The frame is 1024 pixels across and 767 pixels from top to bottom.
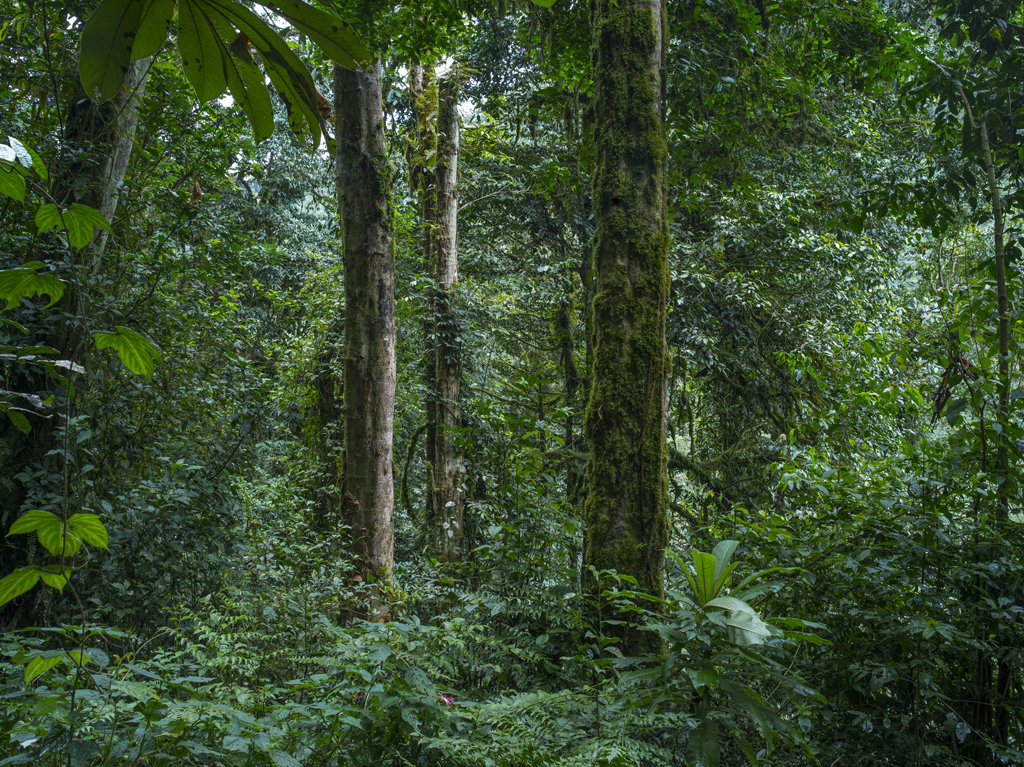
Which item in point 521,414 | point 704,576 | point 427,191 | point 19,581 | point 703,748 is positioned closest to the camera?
point 19,581

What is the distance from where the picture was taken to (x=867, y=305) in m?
6.79

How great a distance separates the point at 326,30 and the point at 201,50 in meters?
0.16

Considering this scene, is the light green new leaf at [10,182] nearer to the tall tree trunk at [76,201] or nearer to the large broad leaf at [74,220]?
the large broad leaf at [74,220]

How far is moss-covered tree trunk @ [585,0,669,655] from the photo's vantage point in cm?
257

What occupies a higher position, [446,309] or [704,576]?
[446,309]

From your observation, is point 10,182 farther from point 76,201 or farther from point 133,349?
point 76,201

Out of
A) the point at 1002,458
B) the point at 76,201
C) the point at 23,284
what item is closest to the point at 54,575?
the point at 23,284

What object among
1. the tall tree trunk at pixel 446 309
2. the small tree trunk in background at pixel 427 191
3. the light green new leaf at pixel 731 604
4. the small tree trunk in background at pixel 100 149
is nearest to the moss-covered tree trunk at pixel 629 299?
the light green new leaf at pixel 731 604

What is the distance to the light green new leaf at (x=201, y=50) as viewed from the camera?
72cm

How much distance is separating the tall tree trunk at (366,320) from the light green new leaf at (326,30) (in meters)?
3.88

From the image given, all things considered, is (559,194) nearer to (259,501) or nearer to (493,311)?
(493,311)

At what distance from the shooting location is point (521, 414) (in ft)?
16.5

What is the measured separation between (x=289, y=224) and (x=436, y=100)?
25.2 feet

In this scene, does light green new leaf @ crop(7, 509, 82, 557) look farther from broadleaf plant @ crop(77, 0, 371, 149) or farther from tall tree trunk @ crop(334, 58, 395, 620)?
tall tree trunk @ crop(334, 58, 395, 620)
